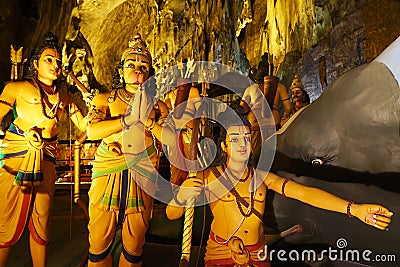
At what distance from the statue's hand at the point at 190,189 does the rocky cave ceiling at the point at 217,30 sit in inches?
212

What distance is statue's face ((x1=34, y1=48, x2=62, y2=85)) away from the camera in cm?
253

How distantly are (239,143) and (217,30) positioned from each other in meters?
9.12

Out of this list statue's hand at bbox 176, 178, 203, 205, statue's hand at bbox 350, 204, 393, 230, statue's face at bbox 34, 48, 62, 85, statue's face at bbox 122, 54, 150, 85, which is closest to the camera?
statue's hand at bbox 350, 204, 393, 230

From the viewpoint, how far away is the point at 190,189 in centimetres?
208

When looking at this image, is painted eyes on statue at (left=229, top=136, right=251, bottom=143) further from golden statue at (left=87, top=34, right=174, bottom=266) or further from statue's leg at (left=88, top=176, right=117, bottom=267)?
statue's leg at (left=88, top=176, right=117, bottom=267)

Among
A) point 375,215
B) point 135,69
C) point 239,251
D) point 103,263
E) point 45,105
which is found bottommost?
point 103,263

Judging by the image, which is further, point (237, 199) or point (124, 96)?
point (124, 96)

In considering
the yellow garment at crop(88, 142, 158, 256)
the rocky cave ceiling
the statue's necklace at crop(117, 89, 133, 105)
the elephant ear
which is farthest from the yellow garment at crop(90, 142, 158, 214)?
the rocky cave ceiling

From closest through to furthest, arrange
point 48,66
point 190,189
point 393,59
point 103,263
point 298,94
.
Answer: point 190,189 → point 103,263 → point 48,66 → point 393,59 → point 298,94

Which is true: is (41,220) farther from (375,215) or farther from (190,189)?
(375,215)

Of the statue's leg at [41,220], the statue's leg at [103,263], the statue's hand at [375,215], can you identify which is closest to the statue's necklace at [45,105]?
the statue's leg at [41,220]

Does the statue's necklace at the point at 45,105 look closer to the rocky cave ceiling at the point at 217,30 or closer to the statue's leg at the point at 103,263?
the statue's leg at the point at 103,263

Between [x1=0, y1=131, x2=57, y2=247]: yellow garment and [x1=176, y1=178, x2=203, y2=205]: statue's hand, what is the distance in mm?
945

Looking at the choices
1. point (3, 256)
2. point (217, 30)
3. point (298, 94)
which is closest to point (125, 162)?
point (3, 256)
